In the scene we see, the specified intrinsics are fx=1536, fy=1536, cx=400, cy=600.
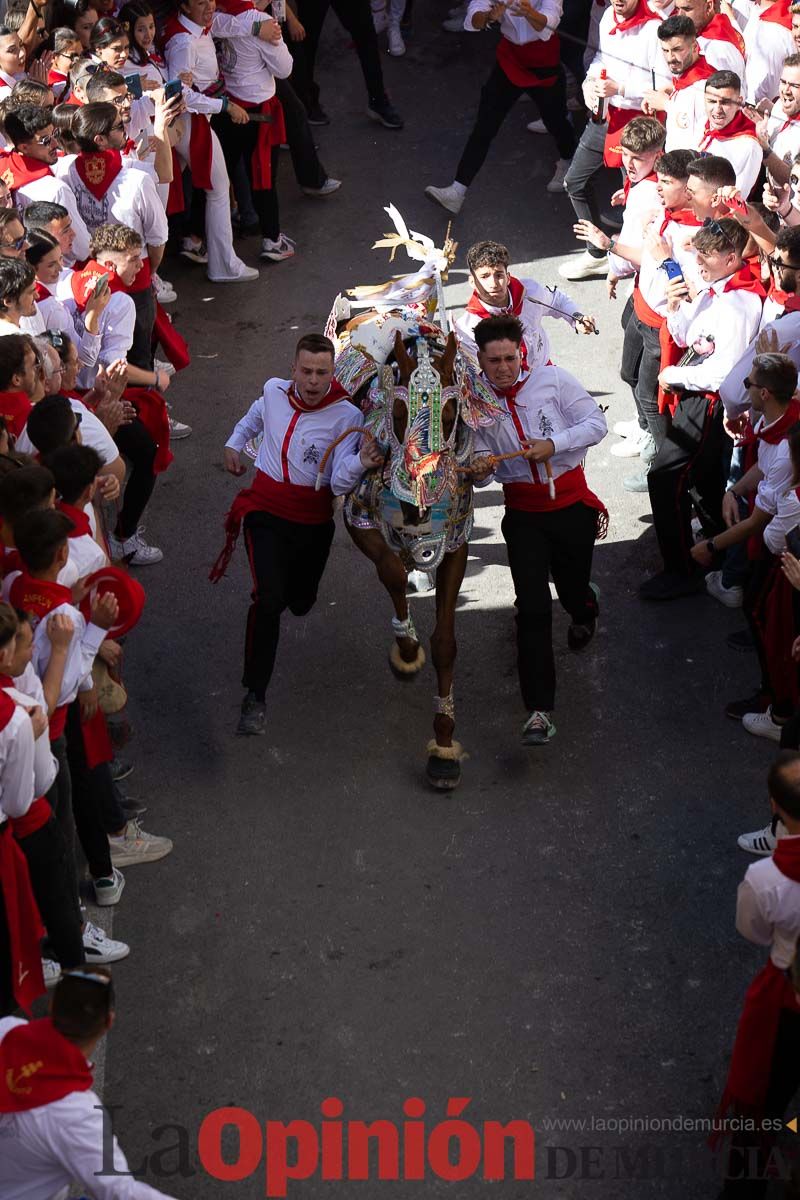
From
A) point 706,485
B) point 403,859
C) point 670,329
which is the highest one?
point 670,329

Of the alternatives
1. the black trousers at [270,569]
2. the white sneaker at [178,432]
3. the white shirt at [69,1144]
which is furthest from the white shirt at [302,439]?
the white shirt at [69,1144]

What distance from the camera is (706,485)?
726 cm

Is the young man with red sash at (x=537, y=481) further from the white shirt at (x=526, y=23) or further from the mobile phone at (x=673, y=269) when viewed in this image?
the white shirt at (x=526, y=23)

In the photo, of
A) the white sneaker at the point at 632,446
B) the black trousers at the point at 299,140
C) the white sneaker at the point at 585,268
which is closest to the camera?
the white sneaker at the point at 632,446

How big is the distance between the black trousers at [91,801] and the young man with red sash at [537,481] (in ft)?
5.81

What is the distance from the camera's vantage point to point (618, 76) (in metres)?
9.80

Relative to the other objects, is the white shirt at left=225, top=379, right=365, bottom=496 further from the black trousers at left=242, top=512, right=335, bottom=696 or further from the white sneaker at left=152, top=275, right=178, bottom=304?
the white sneaker at left=152, top=275, right=178, bottom=304

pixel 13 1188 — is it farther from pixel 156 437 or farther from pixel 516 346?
pixel 156 437

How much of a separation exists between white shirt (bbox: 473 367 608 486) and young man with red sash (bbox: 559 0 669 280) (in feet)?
12.0

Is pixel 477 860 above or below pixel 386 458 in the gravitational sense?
below

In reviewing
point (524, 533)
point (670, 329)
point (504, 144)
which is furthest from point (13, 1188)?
point (504, 144)

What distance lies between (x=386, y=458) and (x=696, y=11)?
197 inches

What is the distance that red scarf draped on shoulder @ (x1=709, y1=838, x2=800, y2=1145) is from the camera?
410 cm

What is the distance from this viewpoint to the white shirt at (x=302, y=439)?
6.21 metres
